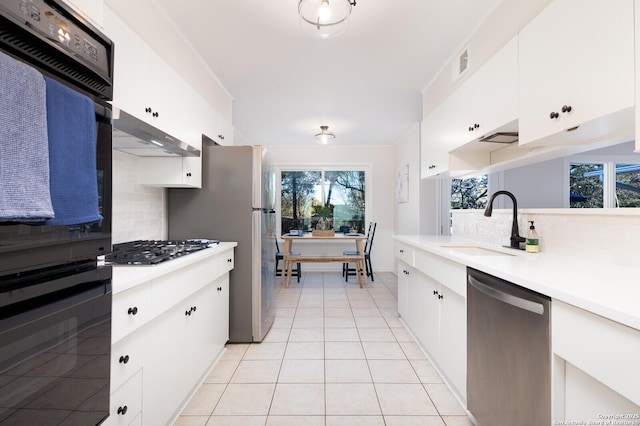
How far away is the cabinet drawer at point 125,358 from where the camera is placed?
3.64 feet

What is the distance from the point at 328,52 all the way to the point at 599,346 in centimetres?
247

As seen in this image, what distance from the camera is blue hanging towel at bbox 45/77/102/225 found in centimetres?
68

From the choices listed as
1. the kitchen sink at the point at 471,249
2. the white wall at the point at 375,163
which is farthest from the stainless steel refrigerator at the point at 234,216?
the white wall at the point at 375,163

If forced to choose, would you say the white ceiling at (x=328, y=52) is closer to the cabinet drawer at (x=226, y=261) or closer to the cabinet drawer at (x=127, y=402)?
the cabinet drawer at (x=226, y=261)

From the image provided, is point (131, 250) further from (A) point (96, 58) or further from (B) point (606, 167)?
(B) point (606, 167)

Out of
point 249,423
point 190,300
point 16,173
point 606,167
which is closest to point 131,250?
point 190,300

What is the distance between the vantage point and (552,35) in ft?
4.47

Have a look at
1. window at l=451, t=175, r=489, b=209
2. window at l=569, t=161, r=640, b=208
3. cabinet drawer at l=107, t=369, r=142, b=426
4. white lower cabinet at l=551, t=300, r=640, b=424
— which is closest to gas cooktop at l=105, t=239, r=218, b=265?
cabinet drawer at l=107, t=369, r=142, b=426

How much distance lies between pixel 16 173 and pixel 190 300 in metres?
1.39

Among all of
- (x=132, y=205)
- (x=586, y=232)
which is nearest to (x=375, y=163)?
(x=586, y=232)

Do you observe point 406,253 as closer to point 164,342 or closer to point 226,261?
point 226,261

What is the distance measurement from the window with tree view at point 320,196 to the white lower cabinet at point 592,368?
5.06m

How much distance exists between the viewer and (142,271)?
50.9 inches

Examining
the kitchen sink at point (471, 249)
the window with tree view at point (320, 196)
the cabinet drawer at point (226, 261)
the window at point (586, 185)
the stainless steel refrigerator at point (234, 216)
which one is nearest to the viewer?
the window at point (586, 185)
